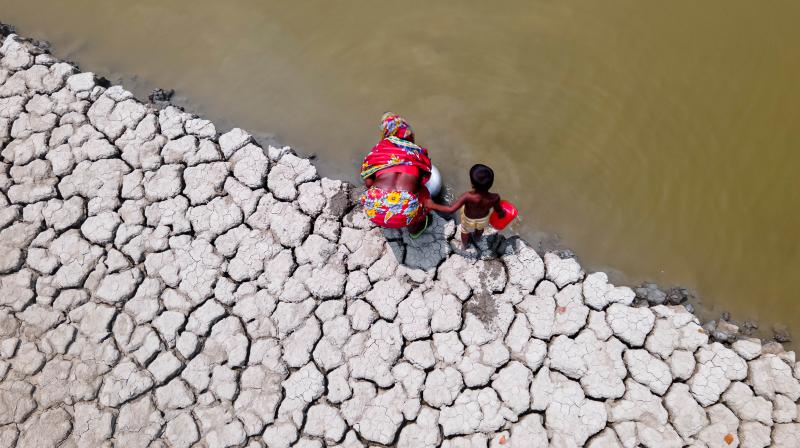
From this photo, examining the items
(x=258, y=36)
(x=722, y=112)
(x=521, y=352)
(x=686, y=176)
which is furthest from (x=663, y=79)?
(x=258, y=36)

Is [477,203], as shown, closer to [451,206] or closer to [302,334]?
[451,206]

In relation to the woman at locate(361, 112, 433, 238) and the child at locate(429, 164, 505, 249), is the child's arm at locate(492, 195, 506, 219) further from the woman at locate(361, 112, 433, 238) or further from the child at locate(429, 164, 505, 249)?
the woman at locate(361, 112, 433, 238)

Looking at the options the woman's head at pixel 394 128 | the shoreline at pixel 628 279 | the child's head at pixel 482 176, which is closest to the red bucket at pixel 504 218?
the shoreline at pixel 628 279

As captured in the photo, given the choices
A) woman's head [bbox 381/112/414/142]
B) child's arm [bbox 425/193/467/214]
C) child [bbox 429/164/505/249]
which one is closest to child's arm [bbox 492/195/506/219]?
child [bbox 429/164/505/249]

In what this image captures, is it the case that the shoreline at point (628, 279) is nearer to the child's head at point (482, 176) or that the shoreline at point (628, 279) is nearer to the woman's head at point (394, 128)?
the woman's head at point (394, 128)

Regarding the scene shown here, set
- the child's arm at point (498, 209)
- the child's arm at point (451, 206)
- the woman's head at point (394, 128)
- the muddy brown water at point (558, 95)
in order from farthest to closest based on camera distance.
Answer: the muddy brown water at point (558, 95) → the woman's head at point (394, 128) → the child's arm at point (498, 209) → the child's arm at point (451, 206)

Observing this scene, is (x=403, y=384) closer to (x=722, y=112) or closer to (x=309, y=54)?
(x=309, y=54)
